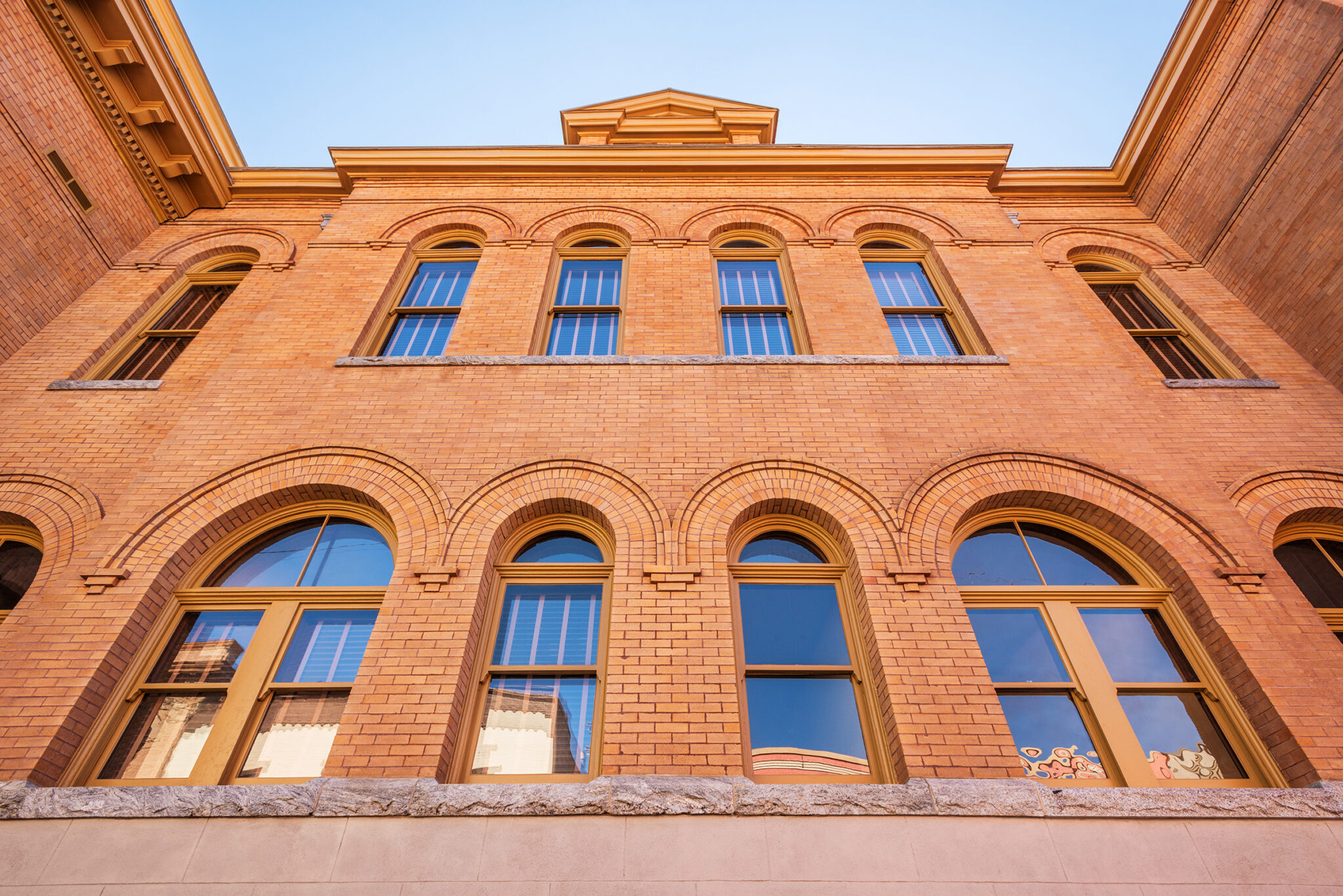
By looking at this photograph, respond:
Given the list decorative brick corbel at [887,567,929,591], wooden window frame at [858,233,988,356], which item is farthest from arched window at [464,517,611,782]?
wooden window frame at [858,233,988,356]

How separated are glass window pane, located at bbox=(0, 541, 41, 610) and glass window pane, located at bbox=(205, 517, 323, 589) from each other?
151cm

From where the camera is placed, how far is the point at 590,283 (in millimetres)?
9234

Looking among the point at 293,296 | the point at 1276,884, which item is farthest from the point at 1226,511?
the point at 293,296

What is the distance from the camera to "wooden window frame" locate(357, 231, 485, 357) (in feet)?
27.5

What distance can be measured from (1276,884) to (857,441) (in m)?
3.92

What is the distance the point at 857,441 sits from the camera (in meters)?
6.65

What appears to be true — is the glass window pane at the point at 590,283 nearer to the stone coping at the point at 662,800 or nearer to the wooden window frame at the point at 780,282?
the wooden window frame at the point at 780,282

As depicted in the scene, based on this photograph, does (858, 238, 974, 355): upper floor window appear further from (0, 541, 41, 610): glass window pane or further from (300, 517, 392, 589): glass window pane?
(0, 541, 41, 610): glass window pane

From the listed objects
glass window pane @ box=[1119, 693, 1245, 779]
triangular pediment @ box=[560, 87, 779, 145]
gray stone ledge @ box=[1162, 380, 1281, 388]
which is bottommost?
glass window pane @ box=[1119, 693, 1245, 779]

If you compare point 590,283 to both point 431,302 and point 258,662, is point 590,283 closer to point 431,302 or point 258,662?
point 431,302

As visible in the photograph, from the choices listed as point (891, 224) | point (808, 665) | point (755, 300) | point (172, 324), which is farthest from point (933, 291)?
point (172, 324)

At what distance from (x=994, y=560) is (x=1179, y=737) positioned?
1.71 metres

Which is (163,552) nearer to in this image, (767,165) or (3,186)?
(3,186)

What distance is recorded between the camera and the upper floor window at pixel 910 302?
8.47 metres
